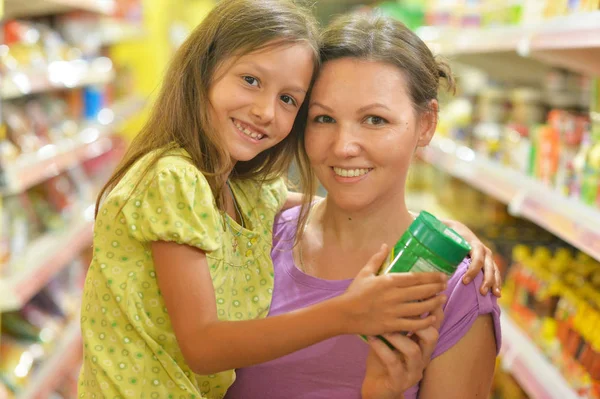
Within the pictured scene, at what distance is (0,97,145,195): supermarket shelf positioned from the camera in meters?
2.66

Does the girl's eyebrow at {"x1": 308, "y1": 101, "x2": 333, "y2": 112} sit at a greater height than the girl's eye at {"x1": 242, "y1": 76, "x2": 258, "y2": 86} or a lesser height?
lesser

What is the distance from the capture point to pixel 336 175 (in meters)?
1.53

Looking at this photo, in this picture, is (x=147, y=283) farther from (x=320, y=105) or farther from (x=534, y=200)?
(x=534, y=200)

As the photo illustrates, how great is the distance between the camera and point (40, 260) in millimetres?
2859

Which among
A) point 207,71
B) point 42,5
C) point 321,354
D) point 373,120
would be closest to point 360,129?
point 373,120

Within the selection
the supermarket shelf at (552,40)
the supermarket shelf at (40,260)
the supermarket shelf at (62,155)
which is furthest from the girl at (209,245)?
the supermarket shelf at (62,155)

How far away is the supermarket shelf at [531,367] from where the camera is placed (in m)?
2.04

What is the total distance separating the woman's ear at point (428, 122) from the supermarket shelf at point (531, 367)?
82 cm

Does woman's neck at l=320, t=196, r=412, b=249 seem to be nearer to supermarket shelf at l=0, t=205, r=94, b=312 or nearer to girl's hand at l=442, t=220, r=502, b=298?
girl's hand at l=442, t=220, r=502, b=298

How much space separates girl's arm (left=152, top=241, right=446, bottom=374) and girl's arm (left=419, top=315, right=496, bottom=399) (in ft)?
0.94

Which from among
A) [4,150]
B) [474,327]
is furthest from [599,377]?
[4,150]

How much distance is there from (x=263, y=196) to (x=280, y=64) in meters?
0.34

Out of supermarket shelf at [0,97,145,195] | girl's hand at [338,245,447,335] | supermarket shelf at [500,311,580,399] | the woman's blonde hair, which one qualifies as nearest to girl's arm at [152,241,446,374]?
girl's hand at [338,245,447,335]

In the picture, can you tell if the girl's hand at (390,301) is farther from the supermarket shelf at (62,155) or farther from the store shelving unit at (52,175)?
the supermarket shelf at (62,155)
